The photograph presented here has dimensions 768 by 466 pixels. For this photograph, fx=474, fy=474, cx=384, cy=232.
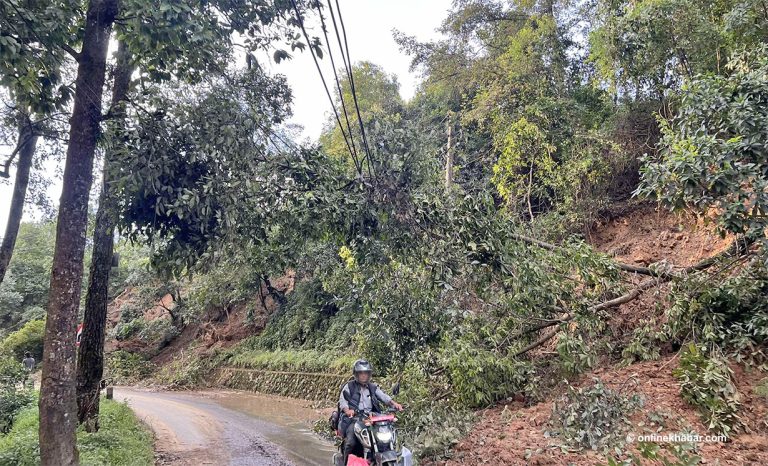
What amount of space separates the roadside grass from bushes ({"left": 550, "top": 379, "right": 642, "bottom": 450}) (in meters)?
6.18

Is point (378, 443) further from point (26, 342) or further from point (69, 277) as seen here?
point (26, 342)

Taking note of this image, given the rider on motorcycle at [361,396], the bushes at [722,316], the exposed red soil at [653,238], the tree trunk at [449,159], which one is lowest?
the rider on motorcycle at [361,396]

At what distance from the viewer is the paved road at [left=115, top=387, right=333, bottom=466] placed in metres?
8.26

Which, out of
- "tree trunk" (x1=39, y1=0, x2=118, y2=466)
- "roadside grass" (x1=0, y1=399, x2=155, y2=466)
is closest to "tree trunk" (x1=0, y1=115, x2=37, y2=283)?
"roadside grass" (x1=0, y1=399, x2=155, y2=466)

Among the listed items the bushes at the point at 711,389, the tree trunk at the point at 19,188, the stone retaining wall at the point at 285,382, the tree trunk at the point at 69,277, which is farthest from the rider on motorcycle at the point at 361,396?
the stone retaining wall at the point at 285,382

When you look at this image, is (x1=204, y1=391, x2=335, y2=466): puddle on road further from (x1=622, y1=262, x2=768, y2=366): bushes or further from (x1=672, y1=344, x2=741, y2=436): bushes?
(x1=622, y1=262, x2=768, y2=366): bushes

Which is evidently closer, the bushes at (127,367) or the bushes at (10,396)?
the bushes at (10,396)

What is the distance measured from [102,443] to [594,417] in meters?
7.35

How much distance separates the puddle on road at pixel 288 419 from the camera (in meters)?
8.52

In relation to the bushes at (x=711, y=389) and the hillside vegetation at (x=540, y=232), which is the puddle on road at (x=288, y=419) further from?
the bushes at (x=711, y=389)

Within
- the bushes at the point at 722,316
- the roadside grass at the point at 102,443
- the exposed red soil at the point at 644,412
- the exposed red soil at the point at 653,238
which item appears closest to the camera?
the exposed red soil at the point at 644,412

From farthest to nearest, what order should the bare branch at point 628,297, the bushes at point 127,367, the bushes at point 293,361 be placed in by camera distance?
1. the bushes at point 127,367
2. the bushes at point 293,361
3. the bare branch at point 628,297

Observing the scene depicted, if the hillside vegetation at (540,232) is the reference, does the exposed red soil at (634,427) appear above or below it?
below

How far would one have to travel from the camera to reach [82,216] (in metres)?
5.64
